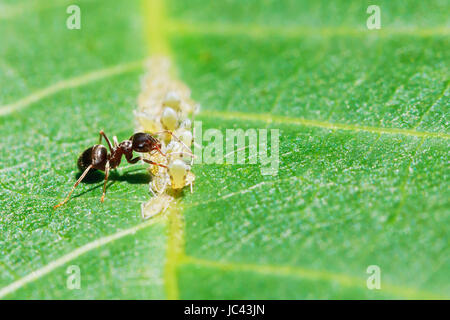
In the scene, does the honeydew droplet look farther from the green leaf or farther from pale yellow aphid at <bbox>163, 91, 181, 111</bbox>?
the green leaf

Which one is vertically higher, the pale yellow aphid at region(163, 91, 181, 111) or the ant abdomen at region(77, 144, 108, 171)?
the pale yellow aphid at region(163, 91, 181, 111)

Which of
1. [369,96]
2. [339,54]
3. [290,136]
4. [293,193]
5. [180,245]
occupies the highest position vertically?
[339,54]

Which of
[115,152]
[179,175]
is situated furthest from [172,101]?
[179,175]

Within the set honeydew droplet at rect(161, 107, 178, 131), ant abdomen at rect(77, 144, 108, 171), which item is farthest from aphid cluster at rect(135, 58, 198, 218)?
ant abdomen at rect(77, 144, 108, 171)

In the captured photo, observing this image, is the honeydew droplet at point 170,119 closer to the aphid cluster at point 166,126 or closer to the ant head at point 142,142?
the aphid cluster at point 166,126

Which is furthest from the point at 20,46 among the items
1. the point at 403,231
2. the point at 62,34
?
the point at 403,231

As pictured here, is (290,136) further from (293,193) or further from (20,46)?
(20,46)

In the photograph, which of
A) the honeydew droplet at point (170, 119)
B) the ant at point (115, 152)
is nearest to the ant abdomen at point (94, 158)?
the ant at point (115, 152)
